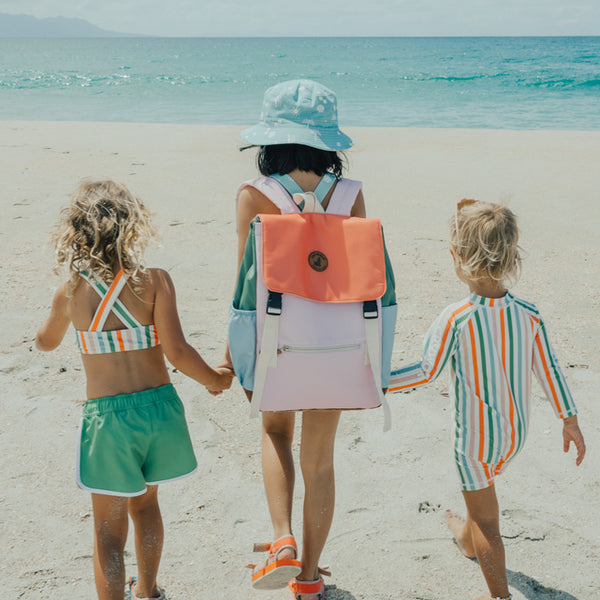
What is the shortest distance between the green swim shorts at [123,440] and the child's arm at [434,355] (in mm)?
754

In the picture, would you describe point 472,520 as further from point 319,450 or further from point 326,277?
point 326,277

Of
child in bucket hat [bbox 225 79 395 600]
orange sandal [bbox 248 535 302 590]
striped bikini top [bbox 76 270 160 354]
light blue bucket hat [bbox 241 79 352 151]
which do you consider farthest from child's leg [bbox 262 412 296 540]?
light blue bucket hat [bbox 241 79 352 151]

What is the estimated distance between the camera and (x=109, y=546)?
2074 millimetres

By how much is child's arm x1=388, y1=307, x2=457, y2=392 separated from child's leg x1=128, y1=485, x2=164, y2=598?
0.89 metres

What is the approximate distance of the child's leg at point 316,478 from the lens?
219 cm

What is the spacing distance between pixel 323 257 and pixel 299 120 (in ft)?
1.54

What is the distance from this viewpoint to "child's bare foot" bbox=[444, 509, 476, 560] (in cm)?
251

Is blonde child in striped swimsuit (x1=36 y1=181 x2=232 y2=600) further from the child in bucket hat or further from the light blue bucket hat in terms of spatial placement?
the light blue bucket hat

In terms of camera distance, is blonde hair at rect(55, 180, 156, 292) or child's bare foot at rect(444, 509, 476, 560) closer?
blonde hair at rect(55, 180, 156, 292)

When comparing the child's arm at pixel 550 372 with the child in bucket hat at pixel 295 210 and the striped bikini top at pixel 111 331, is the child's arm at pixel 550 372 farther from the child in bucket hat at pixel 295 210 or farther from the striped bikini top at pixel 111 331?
Result: the striped bikini top at pixel 111 331

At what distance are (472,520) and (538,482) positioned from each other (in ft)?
2.79

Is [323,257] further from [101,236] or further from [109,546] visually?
[109,546]

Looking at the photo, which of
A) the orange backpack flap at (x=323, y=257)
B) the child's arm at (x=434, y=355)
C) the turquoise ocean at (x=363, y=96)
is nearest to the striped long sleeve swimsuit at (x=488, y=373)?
the child's arm at (x=434, y=355)

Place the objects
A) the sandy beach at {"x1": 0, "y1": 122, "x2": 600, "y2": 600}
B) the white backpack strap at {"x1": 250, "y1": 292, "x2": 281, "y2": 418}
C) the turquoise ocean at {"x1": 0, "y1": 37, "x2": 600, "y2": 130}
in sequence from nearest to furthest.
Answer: the white backpack strap at {"x1": 250, "y1": 292, "x2": 281, "y2": 418} < the sandy beach at {"x1": 0, "y1": 122, "x2": 600, "y2": 600} < the turquoise ocean at {"x1": 0, "y1": 37, "x2": 600, "y2": 130}
